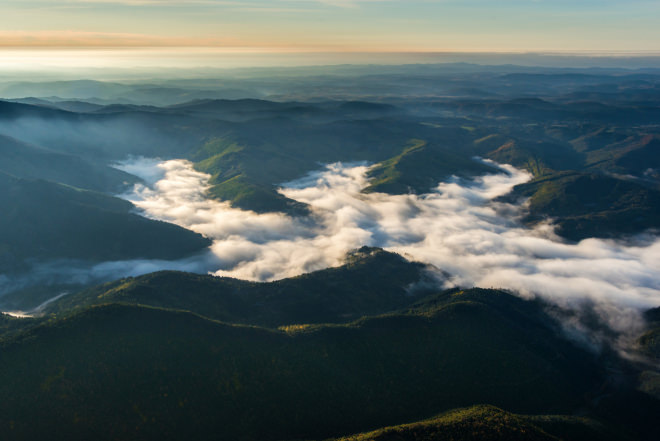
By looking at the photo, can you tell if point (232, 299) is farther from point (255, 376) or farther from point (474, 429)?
point (474, 429)

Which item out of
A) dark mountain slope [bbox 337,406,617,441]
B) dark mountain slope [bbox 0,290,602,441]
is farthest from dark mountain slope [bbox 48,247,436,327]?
dark mountain slope [bbox 337,406,617,441]

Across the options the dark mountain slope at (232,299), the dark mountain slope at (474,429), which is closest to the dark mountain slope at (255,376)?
the dark mountain slope at (474,429)

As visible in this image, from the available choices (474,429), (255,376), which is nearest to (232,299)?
(255,376)

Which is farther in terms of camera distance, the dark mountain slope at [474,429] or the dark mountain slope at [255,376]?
the dark mountain slope at [255,376]

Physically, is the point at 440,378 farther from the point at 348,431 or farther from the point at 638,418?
the point at 638,418

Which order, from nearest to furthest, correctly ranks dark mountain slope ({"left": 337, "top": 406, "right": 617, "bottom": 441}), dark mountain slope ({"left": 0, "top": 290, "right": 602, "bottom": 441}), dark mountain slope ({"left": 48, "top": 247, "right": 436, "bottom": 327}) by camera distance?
dark mountain slope ({"left": 337, "top": 406, "right": 617, "bottom": 441}) → dark mountain slope ({"left": 0, "top": 290, "right": 602, "bottom": 441}) → dark mountain slope ({"left": 48, "top": 247, "right": 436, "bottom": 327})

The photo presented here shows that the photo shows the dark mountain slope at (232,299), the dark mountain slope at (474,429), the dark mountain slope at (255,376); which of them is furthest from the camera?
the dark mountain slope at (232,299)

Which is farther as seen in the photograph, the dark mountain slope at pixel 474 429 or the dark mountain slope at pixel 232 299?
the dark mountain slope at pixel 232 299

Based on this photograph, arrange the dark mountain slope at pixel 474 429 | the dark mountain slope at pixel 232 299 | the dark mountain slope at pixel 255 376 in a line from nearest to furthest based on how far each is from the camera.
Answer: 1. the dark mountain slope at pixel 474 429
2. the dark mountain slope at pixel 255 376
3. the dark mountain slope at pixel 232 299

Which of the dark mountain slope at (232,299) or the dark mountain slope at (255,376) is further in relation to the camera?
the dark mountain slope at (232,299)

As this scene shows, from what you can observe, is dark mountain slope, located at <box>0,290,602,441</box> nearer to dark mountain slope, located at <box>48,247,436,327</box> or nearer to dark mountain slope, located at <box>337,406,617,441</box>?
dark mountain slope, located at <box>337,406,617,441</box>

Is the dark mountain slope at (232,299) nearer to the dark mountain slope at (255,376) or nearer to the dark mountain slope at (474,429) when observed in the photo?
the dark mountain slope at (255,376)
